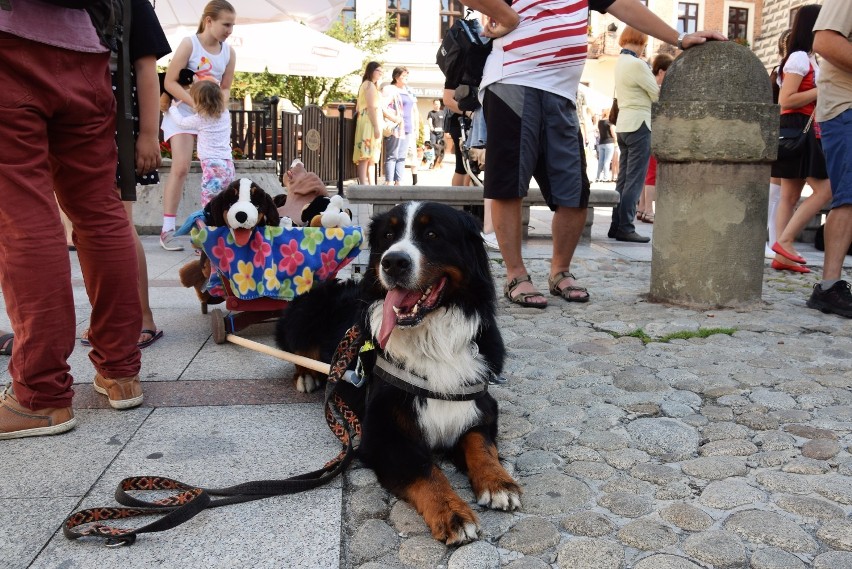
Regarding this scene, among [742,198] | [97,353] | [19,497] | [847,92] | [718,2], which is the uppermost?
[718,2]

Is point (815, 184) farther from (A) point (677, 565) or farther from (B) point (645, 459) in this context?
(A) point (677, 565)

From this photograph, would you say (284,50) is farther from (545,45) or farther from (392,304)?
(392,304)

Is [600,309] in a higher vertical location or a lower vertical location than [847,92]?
lower

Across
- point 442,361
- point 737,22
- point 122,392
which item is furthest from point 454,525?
point 737,22

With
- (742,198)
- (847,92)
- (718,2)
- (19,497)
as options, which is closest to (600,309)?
(742,198)

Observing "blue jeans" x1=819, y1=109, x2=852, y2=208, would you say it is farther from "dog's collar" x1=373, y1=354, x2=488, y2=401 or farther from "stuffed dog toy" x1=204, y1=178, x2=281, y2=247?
"stuffed dog toy" x1=204, y1=178, x2=281, y2=247

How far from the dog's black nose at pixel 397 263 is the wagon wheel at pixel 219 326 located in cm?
188

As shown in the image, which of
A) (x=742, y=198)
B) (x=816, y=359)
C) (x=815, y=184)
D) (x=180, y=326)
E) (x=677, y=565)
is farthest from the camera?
(x=815, y=184)

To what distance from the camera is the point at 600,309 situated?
5.08m

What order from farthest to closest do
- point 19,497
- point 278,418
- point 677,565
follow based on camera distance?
1. point 278,418
2. point 19,497
3. point 677,565

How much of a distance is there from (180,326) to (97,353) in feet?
4.73

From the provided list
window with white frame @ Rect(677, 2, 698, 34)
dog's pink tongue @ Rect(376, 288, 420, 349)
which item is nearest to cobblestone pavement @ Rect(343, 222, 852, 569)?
dog's pink tongue @ Rect(376, 288, 420, 349)

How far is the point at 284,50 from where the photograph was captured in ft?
43.2

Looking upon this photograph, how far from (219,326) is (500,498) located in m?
2.36
